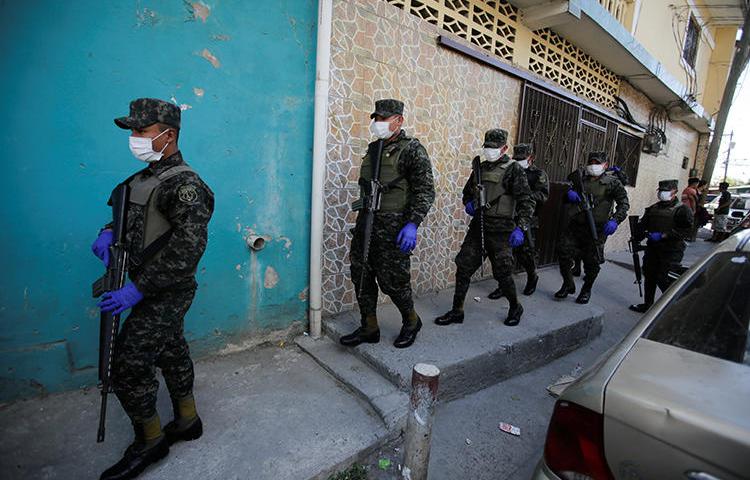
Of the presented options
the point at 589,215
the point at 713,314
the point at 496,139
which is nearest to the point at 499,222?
the point at 496,139

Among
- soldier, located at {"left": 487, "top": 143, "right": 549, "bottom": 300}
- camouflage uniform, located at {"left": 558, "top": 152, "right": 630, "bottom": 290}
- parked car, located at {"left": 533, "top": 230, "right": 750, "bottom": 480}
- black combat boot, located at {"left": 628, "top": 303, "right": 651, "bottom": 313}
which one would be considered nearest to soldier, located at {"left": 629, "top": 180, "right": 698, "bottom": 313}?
camouflage uniform, located at {"left": 558, "top": 152, "right": 630, "bottom": 290}

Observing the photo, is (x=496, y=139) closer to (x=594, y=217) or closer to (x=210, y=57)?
(x=594, y=217)

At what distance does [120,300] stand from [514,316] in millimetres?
3126

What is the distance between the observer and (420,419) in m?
1.83

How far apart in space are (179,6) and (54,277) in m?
1.87

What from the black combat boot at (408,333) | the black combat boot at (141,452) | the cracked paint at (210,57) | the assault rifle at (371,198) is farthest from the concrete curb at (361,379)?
the cracked paint at (210,57)

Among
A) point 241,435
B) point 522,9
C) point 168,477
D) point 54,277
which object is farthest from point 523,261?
point 54,277

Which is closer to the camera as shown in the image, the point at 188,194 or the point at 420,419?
the point at 188,194

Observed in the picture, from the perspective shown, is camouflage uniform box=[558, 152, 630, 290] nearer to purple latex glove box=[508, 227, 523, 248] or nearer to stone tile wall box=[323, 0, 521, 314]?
stone tile wall box=[323, 0, 521, 314]

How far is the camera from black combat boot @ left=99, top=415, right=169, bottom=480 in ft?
5.71

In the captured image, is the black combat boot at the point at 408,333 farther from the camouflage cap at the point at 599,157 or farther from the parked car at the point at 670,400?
the camouflage cap at the point at 599,157

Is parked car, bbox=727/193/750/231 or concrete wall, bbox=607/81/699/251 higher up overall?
concrete wall, bbox=607/81/699/251

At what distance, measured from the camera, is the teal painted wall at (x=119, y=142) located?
82.5 inches

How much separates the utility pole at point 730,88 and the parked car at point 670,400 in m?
11.2
